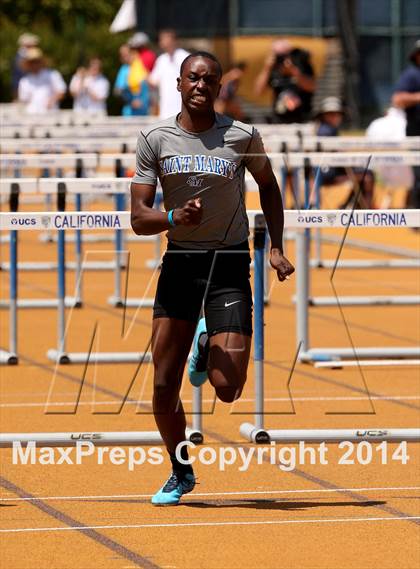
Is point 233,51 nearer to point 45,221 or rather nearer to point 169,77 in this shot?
point 169,77

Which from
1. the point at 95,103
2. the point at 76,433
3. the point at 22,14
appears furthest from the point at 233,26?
the point at 76,433

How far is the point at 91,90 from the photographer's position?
36281mm

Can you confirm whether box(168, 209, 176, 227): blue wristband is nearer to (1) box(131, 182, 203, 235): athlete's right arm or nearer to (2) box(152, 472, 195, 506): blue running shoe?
(1) box(131, 182, 203, 235): athlete's right arm

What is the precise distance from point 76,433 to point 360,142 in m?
8.69

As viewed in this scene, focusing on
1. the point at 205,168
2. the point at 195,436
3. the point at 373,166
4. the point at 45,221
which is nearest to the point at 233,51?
the point at 373,166

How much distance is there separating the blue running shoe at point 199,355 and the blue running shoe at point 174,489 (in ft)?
1.55

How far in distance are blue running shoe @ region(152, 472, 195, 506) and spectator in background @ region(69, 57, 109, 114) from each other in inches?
1077

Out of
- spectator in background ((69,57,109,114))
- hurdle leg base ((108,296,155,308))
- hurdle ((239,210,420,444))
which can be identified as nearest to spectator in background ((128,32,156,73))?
spectator in background ((69,57,109,114))

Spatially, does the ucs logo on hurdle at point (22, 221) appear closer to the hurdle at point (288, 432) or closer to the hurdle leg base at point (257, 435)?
the hurdle at point (288, 432)

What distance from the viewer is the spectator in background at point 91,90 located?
36.4 meters

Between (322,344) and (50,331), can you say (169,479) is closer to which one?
(322,344)

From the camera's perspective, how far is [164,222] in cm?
809

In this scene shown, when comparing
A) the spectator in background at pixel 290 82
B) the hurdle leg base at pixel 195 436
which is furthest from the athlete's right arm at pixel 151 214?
the spectator in background at pixel 290 82

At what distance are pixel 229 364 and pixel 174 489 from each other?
2.45 ft
